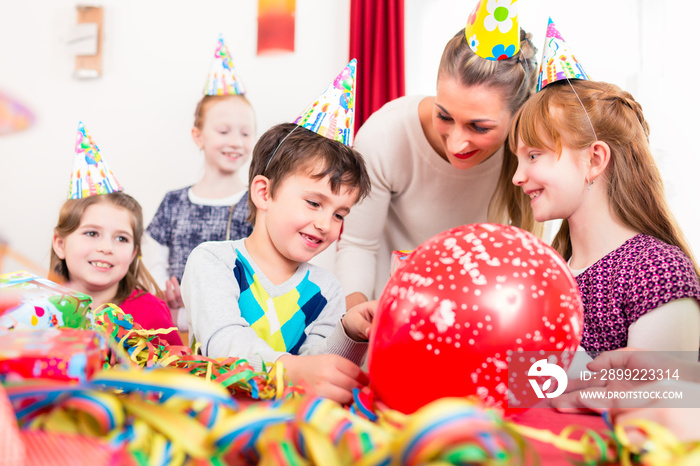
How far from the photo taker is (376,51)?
2822 mm

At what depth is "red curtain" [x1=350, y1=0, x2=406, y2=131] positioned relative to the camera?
2.80m

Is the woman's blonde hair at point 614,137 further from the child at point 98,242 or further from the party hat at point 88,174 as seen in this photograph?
the party hat at point 88,174

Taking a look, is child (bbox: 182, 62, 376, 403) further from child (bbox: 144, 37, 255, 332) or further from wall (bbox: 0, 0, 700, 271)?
wall (bbox: 0, 0, 700, 271)

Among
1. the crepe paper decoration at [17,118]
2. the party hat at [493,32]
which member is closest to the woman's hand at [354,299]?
the party hat at [493,32]

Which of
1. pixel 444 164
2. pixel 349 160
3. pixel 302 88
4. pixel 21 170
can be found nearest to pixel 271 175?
pixel 349 160

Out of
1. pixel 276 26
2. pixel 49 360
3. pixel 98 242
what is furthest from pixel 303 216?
pixel 276 26

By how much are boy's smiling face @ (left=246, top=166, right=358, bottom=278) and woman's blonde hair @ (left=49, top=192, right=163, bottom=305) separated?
0.79m

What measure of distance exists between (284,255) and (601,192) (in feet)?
2.16

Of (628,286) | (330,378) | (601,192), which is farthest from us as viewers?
(601,192)

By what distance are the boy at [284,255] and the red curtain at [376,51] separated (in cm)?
159

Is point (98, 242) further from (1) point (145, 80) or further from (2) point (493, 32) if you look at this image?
(1) point (145, 80)

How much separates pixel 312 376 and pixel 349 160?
27.8 inches

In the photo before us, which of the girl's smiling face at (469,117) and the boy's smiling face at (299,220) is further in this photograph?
the girl's smiling face at (469,117)

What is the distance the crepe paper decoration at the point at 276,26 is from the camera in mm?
2973
